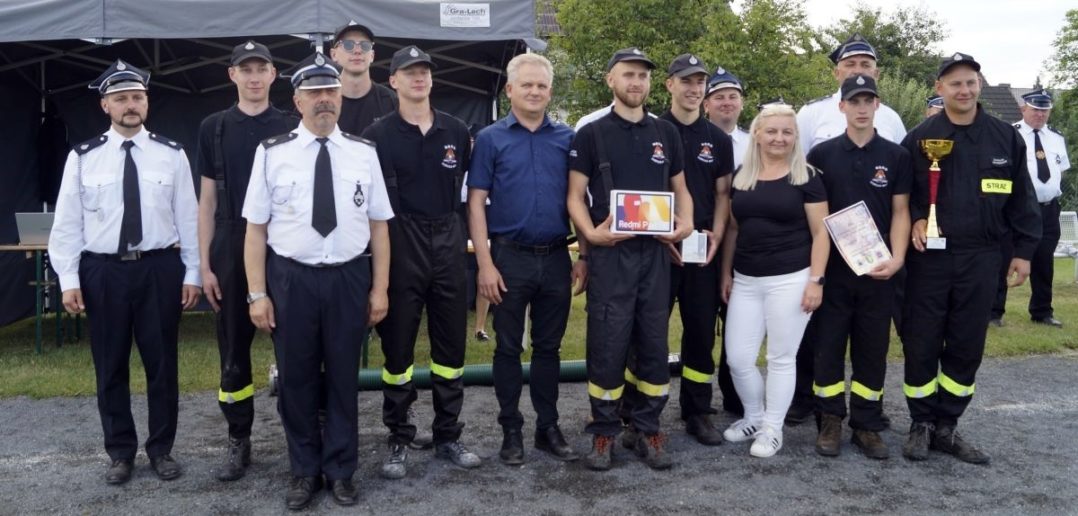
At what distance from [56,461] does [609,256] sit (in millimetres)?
3332

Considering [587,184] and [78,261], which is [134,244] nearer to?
[78,261]

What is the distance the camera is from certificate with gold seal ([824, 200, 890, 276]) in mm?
4555

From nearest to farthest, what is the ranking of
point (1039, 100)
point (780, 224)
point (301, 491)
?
point (301, 491)
point (780, 224)
point (1039, 100)

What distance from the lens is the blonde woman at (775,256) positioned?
4633mm

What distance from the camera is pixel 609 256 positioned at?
4.44 meters

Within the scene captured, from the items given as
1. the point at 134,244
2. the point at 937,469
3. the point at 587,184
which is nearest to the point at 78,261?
the point at 134,244

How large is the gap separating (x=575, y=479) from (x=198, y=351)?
185 inches

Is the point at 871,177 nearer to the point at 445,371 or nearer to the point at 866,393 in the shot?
the point at 866,393

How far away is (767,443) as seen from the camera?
477 cm

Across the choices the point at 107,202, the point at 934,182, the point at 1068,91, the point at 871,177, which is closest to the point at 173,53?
the point at 107,202

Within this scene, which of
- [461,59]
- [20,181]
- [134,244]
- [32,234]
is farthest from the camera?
[461,59]

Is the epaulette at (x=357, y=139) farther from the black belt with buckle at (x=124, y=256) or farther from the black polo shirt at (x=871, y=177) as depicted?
the black polo shirt at (x=871, y=177)

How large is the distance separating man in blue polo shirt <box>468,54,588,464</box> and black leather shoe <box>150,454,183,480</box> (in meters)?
1.75

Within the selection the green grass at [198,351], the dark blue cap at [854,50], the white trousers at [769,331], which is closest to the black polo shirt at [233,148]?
the green grass at [198,351]
